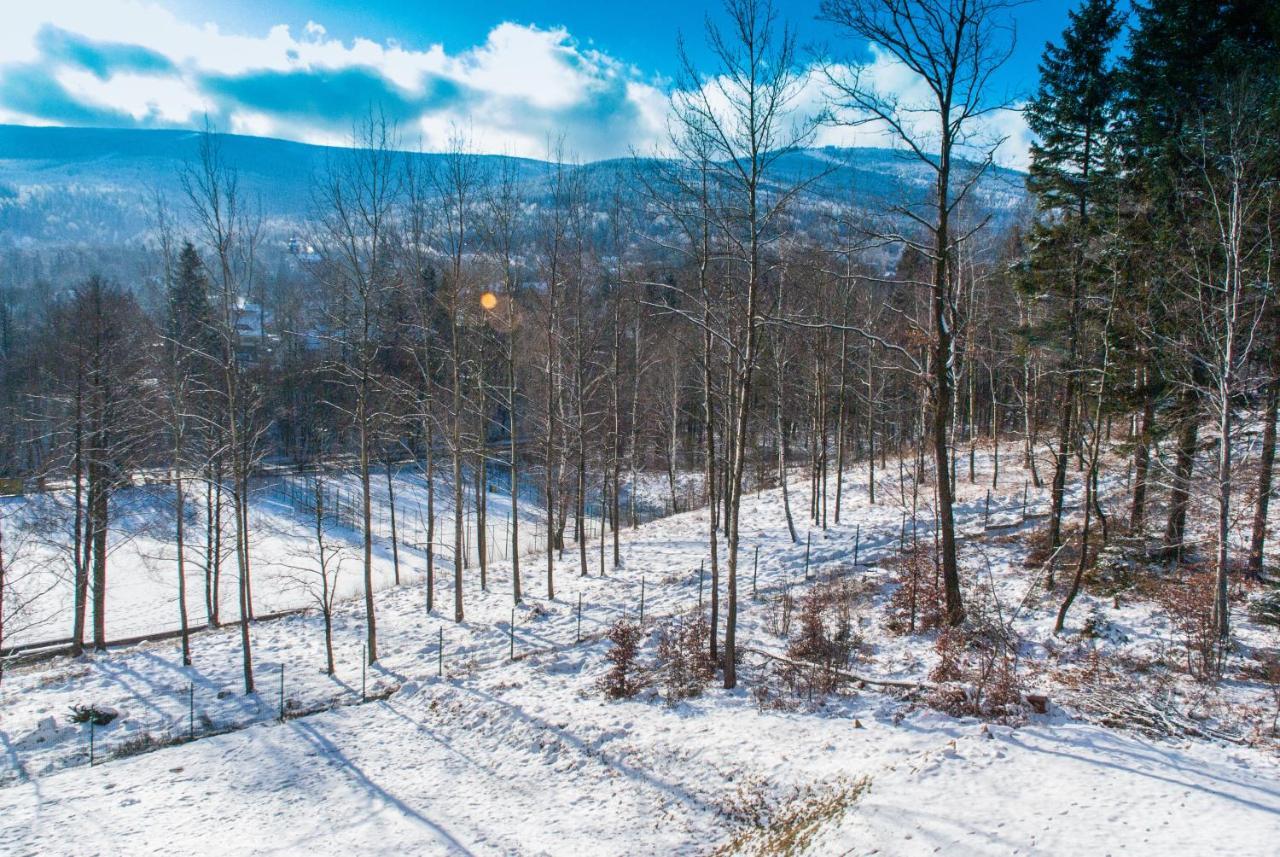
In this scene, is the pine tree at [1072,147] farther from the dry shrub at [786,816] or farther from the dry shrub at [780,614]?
the dry shrub at [786,816]

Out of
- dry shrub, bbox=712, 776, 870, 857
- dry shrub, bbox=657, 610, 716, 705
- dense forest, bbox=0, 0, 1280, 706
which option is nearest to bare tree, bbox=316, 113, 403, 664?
dense forest, bbox=0, 0, 1280, 706

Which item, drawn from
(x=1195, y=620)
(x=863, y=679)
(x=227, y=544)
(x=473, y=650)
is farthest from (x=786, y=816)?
(x=227, y=544)

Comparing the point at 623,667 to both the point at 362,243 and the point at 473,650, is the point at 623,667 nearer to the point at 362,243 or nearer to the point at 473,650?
the point at 473,650

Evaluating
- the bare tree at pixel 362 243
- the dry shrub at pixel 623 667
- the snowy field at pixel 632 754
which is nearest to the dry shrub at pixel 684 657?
the snowy field at pixel 632 754

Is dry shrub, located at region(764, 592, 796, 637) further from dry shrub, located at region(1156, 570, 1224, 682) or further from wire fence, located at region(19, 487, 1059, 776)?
dry shrub, located at region(1156, 570, 1224, 682)

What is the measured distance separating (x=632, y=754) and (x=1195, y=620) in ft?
35.3

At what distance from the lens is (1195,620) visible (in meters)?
11.3

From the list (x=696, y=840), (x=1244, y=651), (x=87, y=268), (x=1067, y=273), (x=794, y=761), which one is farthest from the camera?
(x=87, y=268)

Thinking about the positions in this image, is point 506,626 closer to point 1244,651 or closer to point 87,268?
point 1244,651

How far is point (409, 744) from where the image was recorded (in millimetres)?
11172

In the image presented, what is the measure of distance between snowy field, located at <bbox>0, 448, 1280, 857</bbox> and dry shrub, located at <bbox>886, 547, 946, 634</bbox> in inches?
14.6

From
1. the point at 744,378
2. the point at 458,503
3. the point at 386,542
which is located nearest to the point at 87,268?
the point at 386,542

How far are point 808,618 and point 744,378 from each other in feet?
19.1

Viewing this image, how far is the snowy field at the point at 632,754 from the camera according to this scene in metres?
6.63
